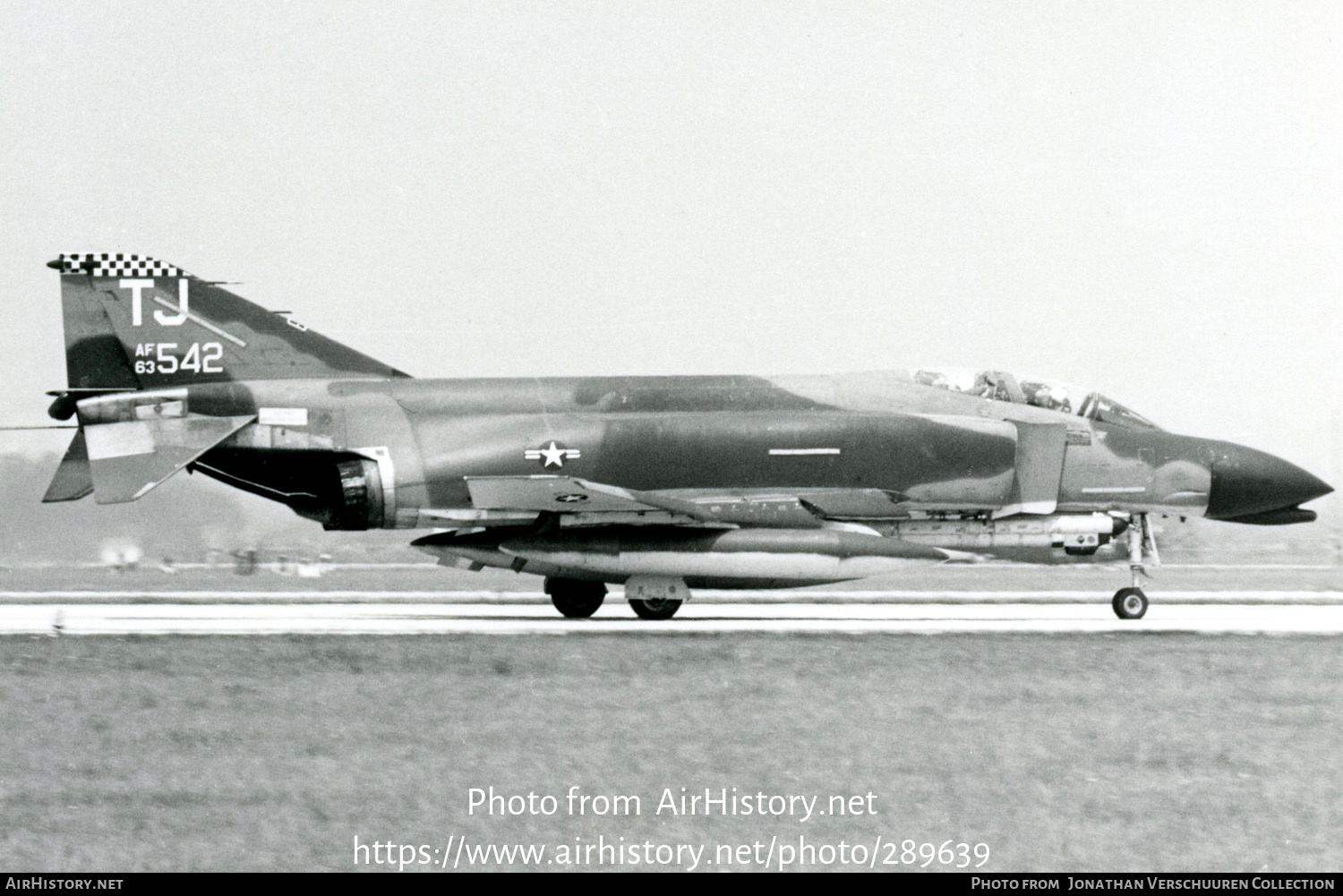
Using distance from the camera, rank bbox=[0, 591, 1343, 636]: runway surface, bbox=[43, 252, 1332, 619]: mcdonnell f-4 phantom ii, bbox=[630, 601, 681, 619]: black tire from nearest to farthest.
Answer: bbox=[0, 591, 1343, 636]: runway surface → bbox=[630, 601, 681, 619]: black tire → bbox=[43, 252, 1332, 619]: mcdonnell f-4 phantom ii

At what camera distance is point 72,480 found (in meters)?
18.2

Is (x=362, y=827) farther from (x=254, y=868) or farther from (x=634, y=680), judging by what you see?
(x=634, y=680)

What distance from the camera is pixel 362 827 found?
719 centimetres

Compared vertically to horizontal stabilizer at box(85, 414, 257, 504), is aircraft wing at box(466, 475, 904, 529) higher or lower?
lower

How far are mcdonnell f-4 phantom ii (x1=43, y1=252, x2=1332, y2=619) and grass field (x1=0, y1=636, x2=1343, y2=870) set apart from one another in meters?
3.74

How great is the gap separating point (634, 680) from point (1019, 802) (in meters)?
4.85

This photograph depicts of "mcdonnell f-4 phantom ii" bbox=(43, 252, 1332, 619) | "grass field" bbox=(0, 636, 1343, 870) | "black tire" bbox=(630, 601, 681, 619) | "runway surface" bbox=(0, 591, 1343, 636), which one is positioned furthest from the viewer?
"mcdonnell f-4 phantom ii" bbox=(43, 252, 1332, 619)

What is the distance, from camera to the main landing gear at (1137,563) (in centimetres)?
1816

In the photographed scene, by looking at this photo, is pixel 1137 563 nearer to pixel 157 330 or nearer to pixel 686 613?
pixel 686 613

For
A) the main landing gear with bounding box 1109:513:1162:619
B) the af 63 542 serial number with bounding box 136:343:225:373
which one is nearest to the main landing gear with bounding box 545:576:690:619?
the af 63 542 serial number with bounding box 136:343:225:373

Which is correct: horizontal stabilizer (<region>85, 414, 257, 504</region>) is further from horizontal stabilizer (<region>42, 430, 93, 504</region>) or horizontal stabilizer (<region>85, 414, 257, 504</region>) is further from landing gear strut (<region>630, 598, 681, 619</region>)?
landing gear strut (<region>630, 598, 681, 619</region>)

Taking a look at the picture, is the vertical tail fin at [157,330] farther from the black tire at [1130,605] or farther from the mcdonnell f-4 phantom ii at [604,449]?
the black tire at [1130,605]

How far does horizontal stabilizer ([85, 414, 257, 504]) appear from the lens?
1783 cm

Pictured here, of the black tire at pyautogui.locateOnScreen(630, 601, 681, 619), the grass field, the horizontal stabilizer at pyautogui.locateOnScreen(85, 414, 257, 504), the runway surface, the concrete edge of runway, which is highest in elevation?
the horizontal stabilizer at pyautogui.locateOnScreen(85, 414, 257, 504)
